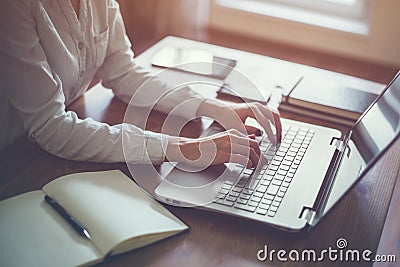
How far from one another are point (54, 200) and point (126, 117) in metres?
0.35

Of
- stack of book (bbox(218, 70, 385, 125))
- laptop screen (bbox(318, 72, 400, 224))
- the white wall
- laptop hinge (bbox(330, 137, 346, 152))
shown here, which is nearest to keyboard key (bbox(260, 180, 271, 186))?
laptop screen (bbox(318, 72, 400, 224))

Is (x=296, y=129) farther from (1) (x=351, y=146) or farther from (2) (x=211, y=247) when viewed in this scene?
(2) (x=211, y=247)

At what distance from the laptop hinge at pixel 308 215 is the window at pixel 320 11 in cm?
187

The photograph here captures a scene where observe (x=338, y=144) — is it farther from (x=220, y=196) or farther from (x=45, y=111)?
(x=45, y=111)

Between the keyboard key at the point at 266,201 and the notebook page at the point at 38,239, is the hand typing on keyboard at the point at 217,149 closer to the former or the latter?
the keyboard key at the point at 266,201

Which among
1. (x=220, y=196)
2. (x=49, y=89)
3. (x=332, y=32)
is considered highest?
(x=332, y=32)

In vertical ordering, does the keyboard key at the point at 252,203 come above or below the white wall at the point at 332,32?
below

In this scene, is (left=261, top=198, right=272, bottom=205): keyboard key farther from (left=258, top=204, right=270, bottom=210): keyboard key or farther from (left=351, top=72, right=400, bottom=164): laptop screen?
(left=351, top=72, right=400, bottom=164): laptop screen

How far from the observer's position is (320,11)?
118 inches

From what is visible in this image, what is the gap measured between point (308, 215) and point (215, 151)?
0.22m

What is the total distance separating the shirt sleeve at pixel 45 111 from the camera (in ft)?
4.04

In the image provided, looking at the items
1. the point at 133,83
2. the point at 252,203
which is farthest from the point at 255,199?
the point at 133,83

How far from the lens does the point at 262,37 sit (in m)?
3.05

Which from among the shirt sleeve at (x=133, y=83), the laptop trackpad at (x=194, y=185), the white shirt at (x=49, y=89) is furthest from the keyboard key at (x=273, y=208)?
the shirt sleeve at (x=133, y=83)
